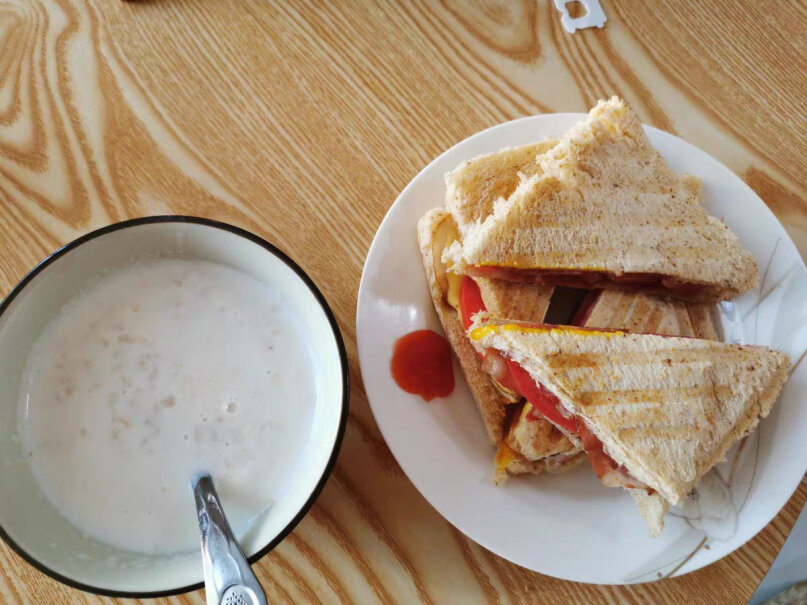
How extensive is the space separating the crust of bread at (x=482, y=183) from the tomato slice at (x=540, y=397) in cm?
30

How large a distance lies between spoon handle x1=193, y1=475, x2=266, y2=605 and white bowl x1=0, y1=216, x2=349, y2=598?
41 mm

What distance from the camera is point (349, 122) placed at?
147cm

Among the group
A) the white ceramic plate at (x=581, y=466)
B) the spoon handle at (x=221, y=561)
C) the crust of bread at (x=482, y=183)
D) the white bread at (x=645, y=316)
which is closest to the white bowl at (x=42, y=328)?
the spoon handle at (x=221, y=561)

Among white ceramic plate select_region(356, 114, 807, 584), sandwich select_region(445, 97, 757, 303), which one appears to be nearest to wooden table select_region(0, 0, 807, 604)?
white ceramic plate select_region(356, 114, 807, 584)

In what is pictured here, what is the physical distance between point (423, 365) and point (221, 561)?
1.64 ft

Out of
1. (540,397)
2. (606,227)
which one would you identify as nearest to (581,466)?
(540,397)

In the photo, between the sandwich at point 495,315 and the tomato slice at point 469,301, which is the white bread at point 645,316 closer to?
the sandwich at point 495,315

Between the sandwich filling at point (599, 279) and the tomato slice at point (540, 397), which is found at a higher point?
the sandwich filling at point (599, 279)

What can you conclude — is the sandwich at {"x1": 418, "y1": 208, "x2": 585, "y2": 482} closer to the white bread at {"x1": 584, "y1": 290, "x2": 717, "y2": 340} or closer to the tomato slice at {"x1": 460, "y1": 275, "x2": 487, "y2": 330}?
the tomato slice at {"x1": 460, "y1": 275, "x2": 487, "y2": 330}

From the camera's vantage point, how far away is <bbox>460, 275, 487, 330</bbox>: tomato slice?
4.29 ft

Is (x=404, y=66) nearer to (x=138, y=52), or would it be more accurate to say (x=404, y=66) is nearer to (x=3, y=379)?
(x=138, y=52)

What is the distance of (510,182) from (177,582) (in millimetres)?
931

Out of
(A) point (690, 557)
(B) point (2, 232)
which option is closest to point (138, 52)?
(B) point (2, 232)

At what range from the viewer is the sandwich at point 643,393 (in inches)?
46.9
